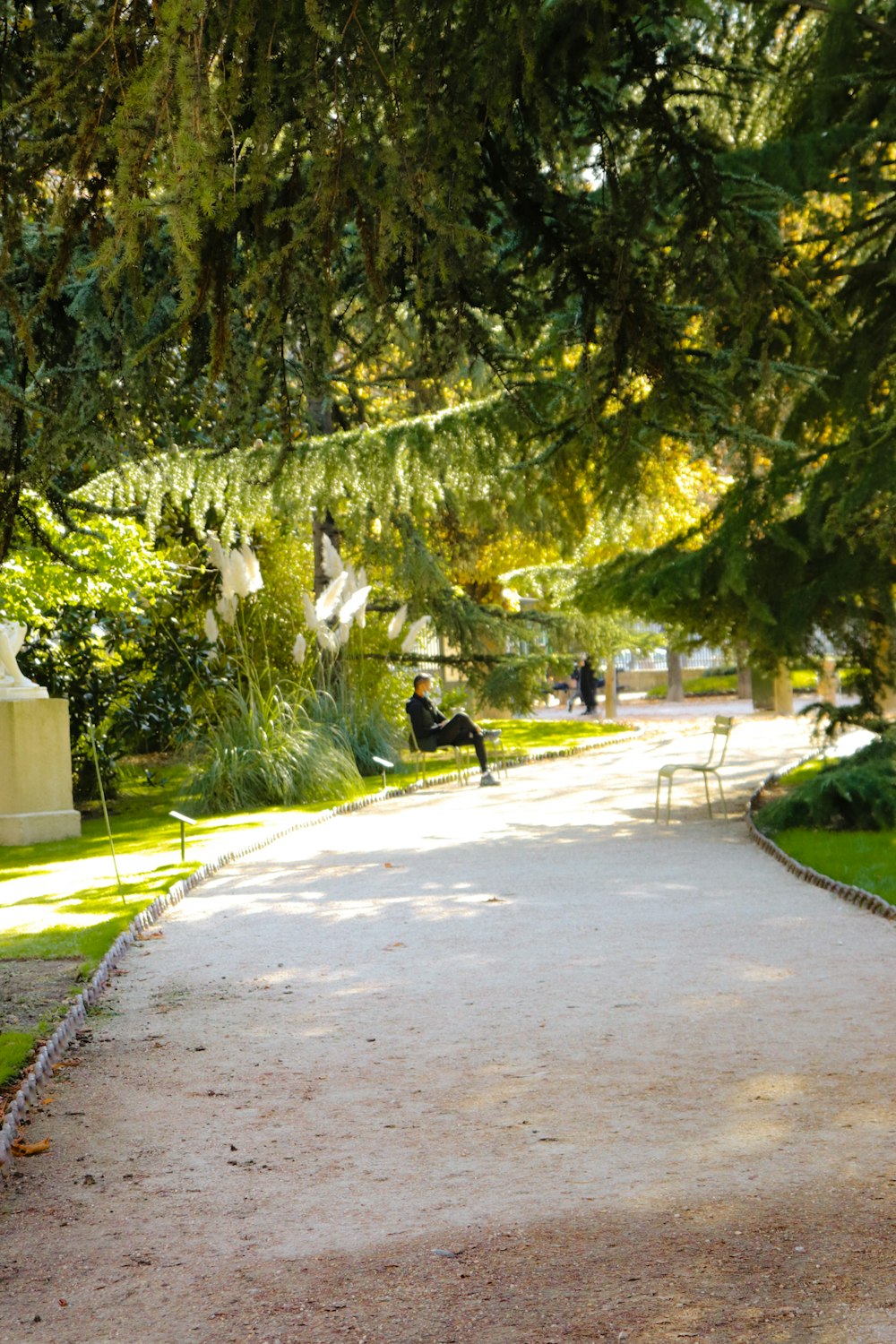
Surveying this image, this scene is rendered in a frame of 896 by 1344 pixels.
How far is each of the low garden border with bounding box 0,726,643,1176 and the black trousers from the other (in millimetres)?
614

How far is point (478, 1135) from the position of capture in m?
5.04

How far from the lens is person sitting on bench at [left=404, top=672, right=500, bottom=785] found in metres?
19.0

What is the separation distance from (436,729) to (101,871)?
23.6ft

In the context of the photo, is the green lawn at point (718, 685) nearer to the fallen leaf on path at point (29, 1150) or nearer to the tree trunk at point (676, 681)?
the tree trunk at point (676, 681)

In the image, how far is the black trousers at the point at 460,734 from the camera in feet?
62.7

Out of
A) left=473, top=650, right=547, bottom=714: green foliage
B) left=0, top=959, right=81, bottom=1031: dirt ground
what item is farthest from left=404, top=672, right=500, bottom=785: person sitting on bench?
left=0, top=959, right=81, bottom=1031: dirt ground

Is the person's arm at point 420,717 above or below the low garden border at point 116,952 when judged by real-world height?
above

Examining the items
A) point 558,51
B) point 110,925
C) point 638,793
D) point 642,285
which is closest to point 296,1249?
point 642,285

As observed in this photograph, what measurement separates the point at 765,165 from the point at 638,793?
34.3 ft

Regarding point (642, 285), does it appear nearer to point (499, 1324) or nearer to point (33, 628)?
point (499, 1324)

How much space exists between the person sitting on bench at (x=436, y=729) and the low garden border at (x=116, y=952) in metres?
0.57

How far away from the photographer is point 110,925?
9.41 m

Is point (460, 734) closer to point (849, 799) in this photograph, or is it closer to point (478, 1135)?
point (849, 799)

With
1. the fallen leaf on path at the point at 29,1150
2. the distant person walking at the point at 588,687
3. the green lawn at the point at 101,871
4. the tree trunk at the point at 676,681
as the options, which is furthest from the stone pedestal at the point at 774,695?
the fallen leaf on path at the point at 29,1150
